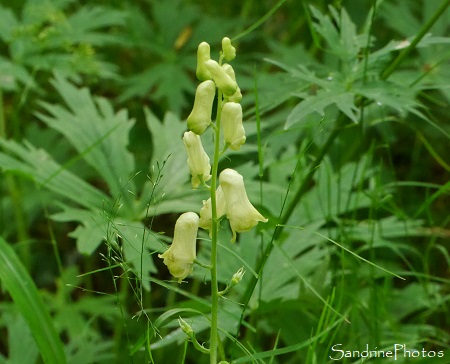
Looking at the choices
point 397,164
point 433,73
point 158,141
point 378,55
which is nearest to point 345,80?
point 378,55

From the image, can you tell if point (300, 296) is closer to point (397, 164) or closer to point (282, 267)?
point (282, 267)

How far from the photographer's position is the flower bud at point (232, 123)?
4.06 feet

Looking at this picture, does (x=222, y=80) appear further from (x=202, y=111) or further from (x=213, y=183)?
(x=213, y=183)

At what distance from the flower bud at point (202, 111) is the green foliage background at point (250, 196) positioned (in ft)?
0.32

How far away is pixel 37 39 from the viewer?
291 cm

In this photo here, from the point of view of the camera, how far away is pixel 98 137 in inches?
98.0

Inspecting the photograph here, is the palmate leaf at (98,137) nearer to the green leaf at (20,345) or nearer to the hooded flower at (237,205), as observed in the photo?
the green leaf at (20,345)

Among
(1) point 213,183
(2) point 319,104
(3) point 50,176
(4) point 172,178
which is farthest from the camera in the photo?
(4) point 172,178

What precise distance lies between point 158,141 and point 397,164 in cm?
170

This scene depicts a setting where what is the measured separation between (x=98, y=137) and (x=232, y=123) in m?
1.32

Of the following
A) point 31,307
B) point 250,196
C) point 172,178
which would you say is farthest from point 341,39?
point 31,307

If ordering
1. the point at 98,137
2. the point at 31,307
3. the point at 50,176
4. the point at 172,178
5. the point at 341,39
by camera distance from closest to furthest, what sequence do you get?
the point at 31,307
the point at 341,39
the point at 50,176
the point at 172,178
the point at 98,137

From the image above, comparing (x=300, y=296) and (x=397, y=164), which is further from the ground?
(x=300, y=296)

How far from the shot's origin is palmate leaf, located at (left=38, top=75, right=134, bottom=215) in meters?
2.40
